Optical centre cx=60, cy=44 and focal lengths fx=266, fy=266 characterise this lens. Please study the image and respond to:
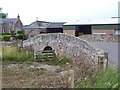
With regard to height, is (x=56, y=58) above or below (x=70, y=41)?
below

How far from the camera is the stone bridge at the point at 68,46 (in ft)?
51.9

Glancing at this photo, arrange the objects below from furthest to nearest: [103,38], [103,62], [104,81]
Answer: [103,38] → [103,62] → [104,81]

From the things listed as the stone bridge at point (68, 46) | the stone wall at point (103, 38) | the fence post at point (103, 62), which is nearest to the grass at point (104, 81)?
the fence post at point (103, 62)

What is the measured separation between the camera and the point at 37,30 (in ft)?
148

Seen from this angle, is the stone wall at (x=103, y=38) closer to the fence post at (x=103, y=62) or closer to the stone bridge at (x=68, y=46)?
the stone bridge at (x=68, y=46)

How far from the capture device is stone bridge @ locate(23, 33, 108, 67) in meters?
15.8

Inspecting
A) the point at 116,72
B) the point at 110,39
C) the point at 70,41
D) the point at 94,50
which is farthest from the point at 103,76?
the point at 110,39

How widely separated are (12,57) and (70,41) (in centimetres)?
422

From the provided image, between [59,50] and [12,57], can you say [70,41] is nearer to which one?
[59,50]

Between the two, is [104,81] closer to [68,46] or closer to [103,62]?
[103,62]

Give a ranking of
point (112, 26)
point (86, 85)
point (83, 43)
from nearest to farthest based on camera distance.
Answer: point (86, 85), point (83, 43), point (112, 26)

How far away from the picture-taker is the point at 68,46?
18.9 m

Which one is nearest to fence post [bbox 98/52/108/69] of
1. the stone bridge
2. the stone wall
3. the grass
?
the stone bridge

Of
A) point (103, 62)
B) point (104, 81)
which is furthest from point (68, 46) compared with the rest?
point (104, 81)
